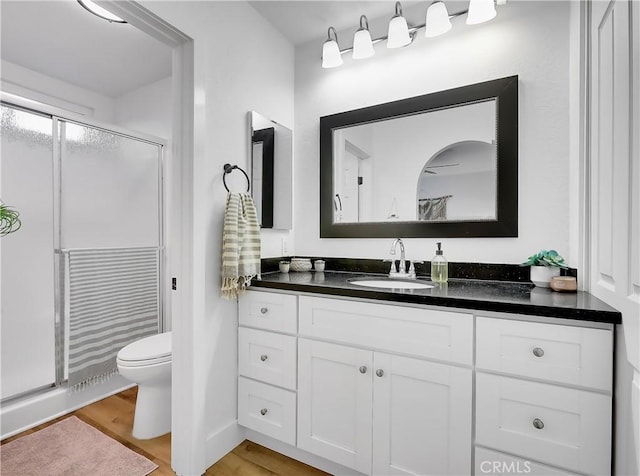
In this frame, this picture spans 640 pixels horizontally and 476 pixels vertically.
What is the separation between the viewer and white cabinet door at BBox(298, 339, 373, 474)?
1.39 m

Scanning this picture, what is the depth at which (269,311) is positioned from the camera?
164cm

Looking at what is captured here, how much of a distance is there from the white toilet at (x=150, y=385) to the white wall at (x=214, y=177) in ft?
1.30

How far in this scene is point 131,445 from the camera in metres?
1.76

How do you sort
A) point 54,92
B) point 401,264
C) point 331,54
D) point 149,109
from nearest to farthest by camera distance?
point 401,264
point 331,54
point 54,92
point 149,109

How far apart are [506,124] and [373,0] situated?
39.5 inches

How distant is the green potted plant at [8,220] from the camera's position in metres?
1.94

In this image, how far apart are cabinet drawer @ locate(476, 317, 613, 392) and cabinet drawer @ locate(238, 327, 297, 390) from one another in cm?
83

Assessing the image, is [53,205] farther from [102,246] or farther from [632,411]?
[632,411]

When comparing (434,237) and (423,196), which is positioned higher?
(423,196)

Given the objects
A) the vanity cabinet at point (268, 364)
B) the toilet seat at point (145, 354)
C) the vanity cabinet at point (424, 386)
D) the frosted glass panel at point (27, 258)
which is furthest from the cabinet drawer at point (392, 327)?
the frosted glass panel at point (27, 258)

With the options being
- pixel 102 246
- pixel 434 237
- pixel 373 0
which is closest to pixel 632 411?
pixel 434 237

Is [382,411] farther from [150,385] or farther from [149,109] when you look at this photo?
[149,109]

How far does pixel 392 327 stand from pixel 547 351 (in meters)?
0.52

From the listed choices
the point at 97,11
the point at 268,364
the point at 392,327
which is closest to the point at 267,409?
the point at 268,364
